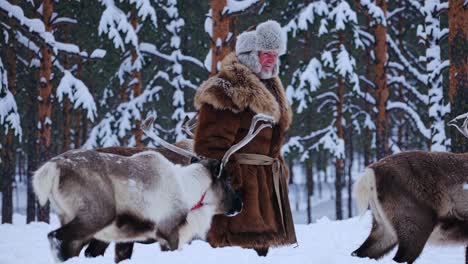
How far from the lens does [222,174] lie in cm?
434

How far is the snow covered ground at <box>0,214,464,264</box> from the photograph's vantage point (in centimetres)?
410

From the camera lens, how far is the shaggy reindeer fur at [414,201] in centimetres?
450

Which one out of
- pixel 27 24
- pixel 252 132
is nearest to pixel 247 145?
pixel 252 132

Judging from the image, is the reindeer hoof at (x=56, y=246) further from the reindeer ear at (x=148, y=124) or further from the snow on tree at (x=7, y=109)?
the snow on tree at (x=7, y=109)

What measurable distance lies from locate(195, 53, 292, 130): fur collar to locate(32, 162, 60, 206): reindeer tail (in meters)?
1.18

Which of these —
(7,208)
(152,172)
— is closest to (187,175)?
(152,172)

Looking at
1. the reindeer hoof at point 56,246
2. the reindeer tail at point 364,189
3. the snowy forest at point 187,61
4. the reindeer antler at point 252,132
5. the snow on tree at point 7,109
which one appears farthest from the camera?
the snowy forest at point 187,61

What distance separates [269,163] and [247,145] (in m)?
0.25

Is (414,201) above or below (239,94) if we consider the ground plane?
below

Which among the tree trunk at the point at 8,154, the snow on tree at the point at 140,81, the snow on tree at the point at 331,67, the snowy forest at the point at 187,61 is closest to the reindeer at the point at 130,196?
the snowy forest at the point at 187,61

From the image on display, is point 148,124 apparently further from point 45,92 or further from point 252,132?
point 45,92

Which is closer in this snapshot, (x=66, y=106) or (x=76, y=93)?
(x=76, y=93)

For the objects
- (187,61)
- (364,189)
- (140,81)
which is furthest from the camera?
(187,61)

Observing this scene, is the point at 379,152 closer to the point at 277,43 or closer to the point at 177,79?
the point at 177,79
